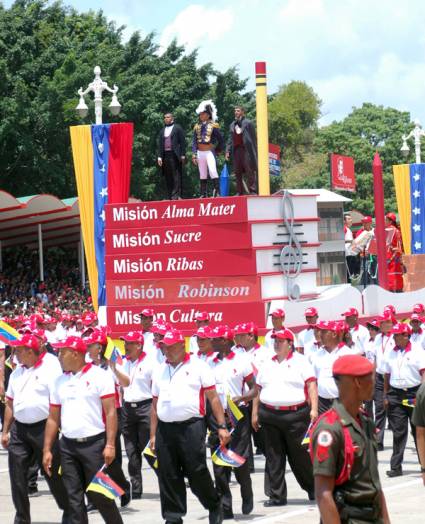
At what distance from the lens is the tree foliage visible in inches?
1710

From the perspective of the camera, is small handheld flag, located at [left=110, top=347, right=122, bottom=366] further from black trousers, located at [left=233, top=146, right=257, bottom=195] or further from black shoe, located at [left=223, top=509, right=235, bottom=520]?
black trousers, located at [left=233, top=146, right=257, bottom=195]

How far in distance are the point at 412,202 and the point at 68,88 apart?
59.1ft

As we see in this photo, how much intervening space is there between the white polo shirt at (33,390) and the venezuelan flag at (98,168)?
986cm

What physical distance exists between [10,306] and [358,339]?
15.6m

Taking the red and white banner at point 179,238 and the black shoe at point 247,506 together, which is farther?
the red and white banner at point 179,238

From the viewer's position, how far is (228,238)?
19.5 meters

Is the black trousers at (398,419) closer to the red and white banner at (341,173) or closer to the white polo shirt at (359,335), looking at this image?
the white polo shirt at (359,335)

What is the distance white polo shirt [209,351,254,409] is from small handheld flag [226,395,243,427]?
0.32 m

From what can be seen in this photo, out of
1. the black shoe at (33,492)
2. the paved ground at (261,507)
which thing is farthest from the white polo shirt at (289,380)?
the black shoe at (33,492)

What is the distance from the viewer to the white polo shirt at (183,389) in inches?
408

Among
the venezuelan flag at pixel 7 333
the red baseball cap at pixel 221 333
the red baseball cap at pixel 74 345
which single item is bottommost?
the venezuelan flag at pixel 7 333

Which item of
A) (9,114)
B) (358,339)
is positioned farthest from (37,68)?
(358,339)

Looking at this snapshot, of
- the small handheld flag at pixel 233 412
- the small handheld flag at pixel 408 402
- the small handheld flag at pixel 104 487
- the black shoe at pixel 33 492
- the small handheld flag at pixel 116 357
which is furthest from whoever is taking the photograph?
the small handheld flag at pixel 408 402

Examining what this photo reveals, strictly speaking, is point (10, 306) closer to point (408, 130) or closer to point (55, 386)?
point (55, 386)
